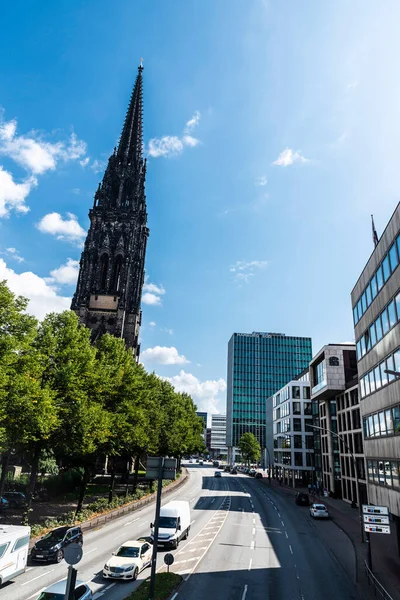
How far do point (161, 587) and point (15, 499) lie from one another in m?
31.3

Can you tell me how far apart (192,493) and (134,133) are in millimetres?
96113

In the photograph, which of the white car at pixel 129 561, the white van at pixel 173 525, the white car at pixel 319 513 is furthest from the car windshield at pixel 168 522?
the white car at pixel 319 513

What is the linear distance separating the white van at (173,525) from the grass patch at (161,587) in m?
6.25

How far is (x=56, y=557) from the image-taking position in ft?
74.2

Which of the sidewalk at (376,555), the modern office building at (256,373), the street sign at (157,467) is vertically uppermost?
the modern office building at (256,373)

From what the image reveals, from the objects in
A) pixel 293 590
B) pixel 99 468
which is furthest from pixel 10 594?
pixel 99 468

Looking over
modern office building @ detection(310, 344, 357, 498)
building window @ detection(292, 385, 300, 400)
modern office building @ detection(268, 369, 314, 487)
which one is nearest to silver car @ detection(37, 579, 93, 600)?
modern office building @ detection(310, 344, 357, 498)

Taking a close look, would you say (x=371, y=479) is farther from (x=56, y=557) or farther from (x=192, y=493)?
(x=192, y=493)

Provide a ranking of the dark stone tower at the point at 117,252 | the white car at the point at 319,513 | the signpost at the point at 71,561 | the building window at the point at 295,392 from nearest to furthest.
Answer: the signpost at the point at 71,561 < the white car at the point at 319,513 < the dark stone tower at the point at 117,252 < the building window at the point at 295,392

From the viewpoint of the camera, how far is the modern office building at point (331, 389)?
61344 mm

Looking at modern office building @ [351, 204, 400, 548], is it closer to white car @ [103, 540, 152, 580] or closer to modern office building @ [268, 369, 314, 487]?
white car @ [103, 540, 152, 580]

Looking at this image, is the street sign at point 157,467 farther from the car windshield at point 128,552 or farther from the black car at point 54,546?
the black car at point 54,546

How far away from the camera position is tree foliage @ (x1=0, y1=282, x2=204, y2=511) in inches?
938

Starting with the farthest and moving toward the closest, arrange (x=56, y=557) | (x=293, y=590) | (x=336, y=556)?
(x=336, y=556) → (x=56, y=557) → (x=293, y=590)
